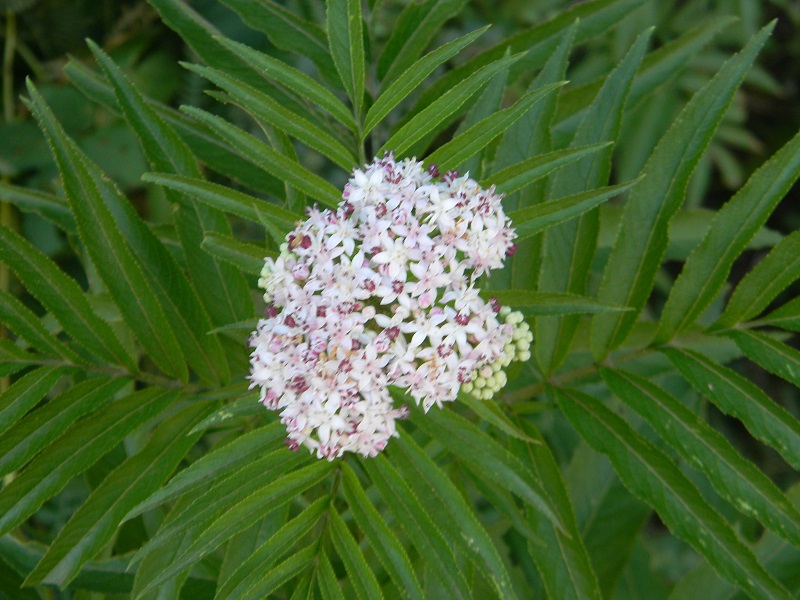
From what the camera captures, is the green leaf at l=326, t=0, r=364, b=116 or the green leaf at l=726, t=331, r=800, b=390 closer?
the green leaf at l=326, t=0, r=364, b=116

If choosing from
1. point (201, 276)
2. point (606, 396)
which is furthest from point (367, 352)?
point (606, 396)

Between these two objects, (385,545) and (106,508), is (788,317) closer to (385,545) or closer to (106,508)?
(385,545)

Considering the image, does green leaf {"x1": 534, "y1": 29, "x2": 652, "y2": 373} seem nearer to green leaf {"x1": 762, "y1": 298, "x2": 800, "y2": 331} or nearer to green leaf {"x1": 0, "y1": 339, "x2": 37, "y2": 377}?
green leaf {"x1": 762, "y1": 298, "x2": 800, "y2": 331}

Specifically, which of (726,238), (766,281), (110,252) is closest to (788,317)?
(766,281)

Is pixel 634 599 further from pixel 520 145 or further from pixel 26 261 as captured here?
pixel 26 261

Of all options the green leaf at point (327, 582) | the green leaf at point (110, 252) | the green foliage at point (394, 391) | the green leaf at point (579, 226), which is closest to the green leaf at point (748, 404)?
the green foliage at point (394, 391)

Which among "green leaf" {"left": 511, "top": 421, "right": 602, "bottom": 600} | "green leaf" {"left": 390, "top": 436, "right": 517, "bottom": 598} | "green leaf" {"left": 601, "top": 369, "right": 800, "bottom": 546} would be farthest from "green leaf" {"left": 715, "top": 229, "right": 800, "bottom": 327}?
"green leaf" {"left": 390, "top": 436, "right": 517, "bottom": 598}

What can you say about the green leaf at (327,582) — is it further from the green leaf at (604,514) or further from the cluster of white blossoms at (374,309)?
the green leaf at (604,514)
